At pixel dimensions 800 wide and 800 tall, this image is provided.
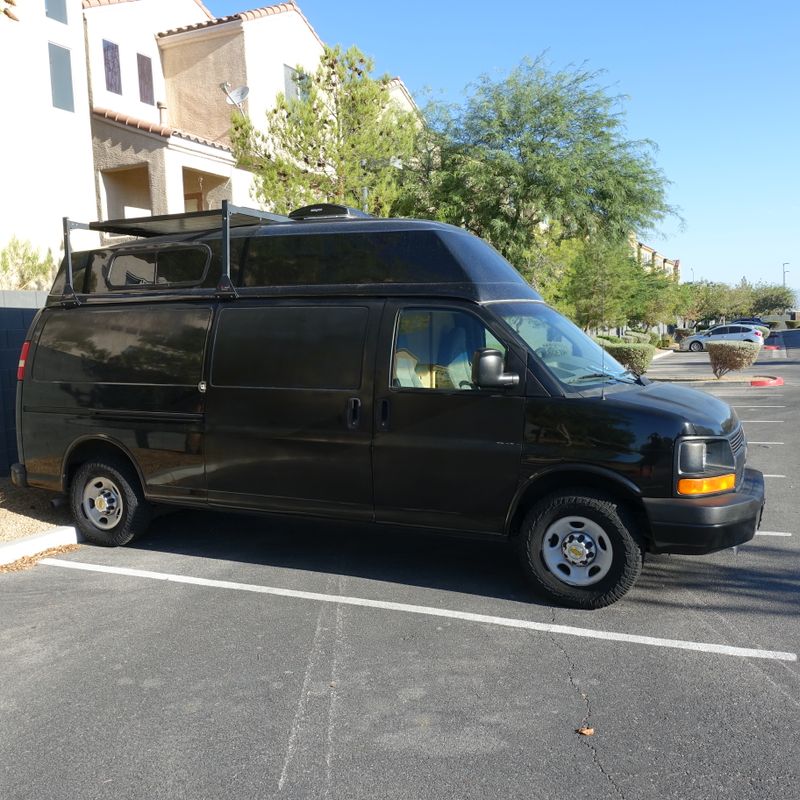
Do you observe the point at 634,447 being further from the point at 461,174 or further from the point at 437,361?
the point at 461,174

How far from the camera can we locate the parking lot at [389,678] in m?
3.25

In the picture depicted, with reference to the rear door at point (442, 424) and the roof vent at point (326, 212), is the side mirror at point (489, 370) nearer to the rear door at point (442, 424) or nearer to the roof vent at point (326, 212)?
the rear door at point (442, 424)

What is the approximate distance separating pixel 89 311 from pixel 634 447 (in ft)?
15.2

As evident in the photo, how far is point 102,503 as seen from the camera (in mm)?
6664

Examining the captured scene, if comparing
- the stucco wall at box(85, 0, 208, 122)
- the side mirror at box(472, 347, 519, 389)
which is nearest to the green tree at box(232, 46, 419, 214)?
the stucco wall at box(85, 0, 208, 122)

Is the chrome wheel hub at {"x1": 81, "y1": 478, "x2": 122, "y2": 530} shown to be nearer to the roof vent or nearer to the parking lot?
the parking lot

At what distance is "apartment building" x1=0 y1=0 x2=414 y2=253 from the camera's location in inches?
587

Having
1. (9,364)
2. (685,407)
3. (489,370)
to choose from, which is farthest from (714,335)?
(489,370)

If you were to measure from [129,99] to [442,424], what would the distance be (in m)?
17.1

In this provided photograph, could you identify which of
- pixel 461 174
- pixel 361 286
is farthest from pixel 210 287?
pixel 461 174

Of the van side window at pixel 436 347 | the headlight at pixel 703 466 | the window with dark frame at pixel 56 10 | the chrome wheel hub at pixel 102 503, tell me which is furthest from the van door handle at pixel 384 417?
the window with dark frame at pixel 56 10

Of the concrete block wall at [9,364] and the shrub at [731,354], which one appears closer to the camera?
the concrete block wall at [9,364]

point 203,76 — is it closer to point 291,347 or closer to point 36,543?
point 36,543

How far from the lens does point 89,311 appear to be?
672cm
